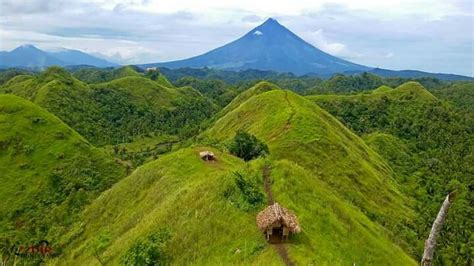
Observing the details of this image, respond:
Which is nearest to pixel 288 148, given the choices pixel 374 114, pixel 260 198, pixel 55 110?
pixel 260 198

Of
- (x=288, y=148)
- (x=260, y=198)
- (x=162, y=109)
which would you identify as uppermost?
(x=260, y=198)

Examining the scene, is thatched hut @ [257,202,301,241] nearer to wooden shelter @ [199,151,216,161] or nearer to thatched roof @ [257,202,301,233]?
thatched roof @ [257,202,301,233]

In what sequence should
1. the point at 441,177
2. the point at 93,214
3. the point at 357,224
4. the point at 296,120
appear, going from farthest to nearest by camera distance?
1. the point at 441,177
2. the point at 296,120
3. the point at 93,214
4. the point at 357,224

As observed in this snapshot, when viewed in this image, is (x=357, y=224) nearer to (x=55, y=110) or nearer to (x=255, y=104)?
(x=255, y=104)

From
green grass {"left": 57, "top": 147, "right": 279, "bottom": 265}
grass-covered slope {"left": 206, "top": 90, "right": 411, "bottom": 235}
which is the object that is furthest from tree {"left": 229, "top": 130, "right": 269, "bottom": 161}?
grass-covered slope {"left": 206, "top": 90, "right": 411, "bottom": 235}

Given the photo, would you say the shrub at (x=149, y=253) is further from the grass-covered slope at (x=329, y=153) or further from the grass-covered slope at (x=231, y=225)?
the grass-covered slope at (x=329, y=153)
